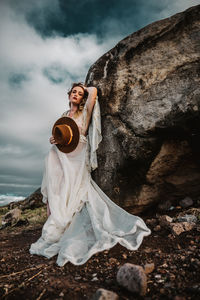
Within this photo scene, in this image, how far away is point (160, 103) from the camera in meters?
3.61

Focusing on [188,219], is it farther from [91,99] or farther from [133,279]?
[91,99]

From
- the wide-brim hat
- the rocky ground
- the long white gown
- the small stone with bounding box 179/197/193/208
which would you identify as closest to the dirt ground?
the rocky ground

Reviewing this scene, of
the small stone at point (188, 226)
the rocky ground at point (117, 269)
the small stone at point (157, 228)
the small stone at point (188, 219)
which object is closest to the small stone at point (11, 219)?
the rocky ground at point (117, 269)

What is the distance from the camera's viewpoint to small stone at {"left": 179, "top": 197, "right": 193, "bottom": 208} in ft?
13.2

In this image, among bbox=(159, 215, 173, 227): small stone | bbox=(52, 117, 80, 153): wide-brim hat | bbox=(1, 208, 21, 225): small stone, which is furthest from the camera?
bbox=(1, 208, 21, 225): small stone

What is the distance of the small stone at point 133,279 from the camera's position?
1.70m

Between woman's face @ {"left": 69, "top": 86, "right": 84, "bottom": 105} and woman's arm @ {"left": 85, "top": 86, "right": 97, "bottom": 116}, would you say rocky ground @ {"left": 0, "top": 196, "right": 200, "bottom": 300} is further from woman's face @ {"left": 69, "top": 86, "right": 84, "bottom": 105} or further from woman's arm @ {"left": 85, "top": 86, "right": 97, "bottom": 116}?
woman's face @ {"left": 69, "top": 86, "right": 84, "bottom": 105}

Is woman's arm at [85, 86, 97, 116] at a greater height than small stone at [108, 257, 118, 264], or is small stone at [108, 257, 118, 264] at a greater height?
woman's arm at [85, 86, 97, 116]

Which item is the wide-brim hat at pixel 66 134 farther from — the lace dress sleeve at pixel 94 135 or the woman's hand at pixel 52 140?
the lace dress sleeve at pixel 94 135

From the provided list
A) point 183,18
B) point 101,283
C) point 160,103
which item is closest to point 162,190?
point 160,103

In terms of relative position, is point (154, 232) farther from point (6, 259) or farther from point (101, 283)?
point (6, 259)

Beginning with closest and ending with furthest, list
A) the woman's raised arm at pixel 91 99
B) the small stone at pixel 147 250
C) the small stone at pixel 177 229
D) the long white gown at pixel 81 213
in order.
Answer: the small stone at pixel 147 250 → the long white gown at pixel 81 213 → the small stone at pixel 177 229 → the woman's raised arm at pixel 91 99

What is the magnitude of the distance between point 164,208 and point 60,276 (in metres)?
2.62

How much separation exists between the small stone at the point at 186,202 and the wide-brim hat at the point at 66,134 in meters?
2.55
